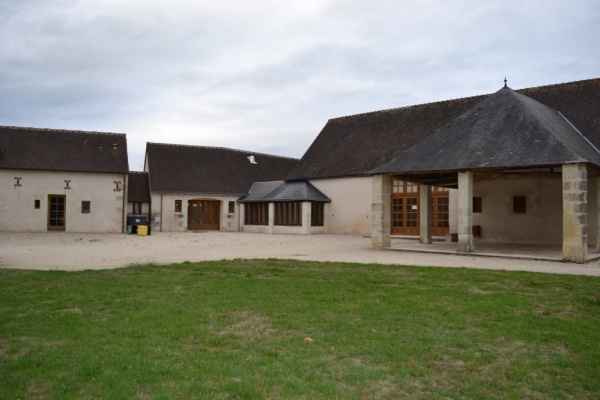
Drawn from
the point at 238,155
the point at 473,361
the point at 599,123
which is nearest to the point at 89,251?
the point at 473,361

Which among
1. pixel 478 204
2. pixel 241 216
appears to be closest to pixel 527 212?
pixel 478 204

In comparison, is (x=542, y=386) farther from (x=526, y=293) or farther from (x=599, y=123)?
(x=599, y=123)

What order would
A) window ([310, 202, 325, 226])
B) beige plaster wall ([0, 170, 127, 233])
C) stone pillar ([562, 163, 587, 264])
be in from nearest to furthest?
stone pillar ([562, 163, 587, 264])
beige plaster wall ([0, 170, 127, 233])
window ([310, 202, 325, 226])

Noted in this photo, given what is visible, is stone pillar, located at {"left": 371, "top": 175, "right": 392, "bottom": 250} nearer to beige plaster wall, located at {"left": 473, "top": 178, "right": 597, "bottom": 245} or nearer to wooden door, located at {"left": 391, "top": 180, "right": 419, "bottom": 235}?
beige plaster wall, located at {"left": 473, "top": 178, "right": 597, "bottom": 245}

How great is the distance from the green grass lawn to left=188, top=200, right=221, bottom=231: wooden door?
2275 cm

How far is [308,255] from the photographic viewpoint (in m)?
14.3

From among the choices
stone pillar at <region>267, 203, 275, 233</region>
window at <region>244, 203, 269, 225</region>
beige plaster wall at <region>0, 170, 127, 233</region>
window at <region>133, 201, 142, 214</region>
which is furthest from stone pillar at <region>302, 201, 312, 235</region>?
window at <region>133, 201, 142, 214</region>

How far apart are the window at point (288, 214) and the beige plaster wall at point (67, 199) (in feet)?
28.4

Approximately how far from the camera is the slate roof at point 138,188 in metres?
31.1

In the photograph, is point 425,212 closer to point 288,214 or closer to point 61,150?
point 288,214

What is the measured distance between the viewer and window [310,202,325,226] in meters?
28.1

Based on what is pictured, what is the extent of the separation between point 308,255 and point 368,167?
12739 mm

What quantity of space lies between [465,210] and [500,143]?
7.08 feet

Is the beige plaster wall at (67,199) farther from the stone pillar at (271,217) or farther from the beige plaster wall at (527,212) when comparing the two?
the beige plaster wall at (527,212)
